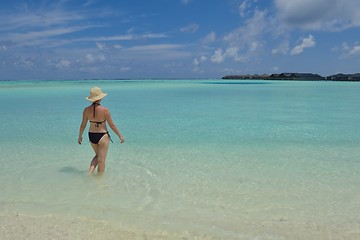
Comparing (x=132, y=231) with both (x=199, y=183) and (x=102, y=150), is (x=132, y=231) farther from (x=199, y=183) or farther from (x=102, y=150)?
(x=102, y=150)

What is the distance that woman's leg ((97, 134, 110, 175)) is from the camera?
5.31m

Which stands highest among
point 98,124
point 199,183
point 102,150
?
point 98,124

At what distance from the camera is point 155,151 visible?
7.24m

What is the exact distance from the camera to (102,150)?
5.38 metres

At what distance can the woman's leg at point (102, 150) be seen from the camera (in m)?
5.31

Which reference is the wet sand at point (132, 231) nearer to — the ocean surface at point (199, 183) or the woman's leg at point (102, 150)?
the ocean surface at point (199, 183)

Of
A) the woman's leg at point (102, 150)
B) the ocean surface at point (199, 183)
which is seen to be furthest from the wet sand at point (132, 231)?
the woman's leg at point (102, 150)

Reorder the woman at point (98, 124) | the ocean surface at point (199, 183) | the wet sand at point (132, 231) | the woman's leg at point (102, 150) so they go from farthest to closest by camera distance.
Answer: the woman's leg at point (102, 150)
the woman at point (98, 124)
the ocean surface at point (199, 183)
the wet sand at point (132, 231)

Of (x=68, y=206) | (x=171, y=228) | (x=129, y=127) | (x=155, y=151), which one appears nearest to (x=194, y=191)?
(x=171, y=228)

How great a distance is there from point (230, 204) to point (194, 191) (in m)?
0.65

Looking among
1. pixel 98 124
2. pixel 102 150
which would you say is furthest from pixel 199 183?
pixel 98 124

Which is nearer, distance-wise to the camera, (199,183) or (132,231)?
(132,231)

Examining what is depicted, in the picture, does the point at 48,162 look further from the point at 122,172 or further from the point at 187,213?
the point at 187,213

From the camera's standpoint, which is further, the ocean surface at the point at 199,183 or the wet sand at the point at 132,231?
the ocean surface at the point at 199,183
